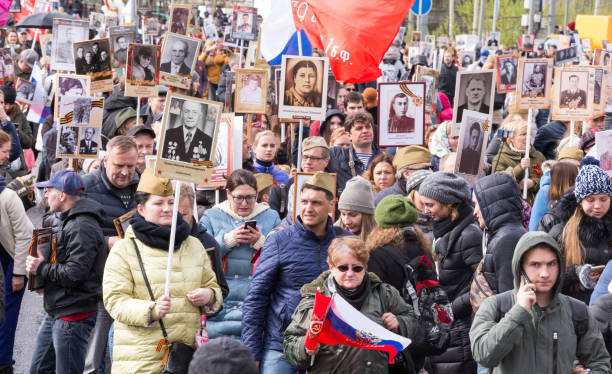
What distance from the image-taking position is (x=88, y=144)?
27.8 feet

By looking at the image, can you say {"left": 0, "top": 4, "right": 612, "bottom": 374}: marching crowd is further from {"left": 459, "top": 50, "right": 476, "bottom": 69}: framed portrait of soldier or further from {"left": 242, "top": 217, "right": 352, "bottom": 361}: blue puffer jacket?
{"left": 459, "top": 50, "right": 476, "bottom": 69}: framed portrait of soldier

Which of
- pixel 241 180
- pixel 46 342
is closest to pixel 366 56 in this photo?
pixel 241 180

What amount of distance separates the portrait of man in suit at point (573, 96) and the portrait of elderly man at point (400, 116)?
177cm

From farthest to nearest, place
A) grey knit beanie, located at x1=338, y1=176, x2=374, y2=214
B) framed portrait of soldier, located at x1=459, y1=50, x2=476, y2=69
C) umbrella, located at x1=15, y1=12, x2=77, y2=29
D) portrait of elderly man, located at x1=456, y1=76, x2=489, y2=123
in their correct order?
framed portrait of soldier, located at x1=459, y1=50, x2=476, y2=69, umbrella, located at x1=15, y1=12, x2=77, y2=29, portrait of elderly man, located at x1=456, y1=76, x2=489, y2=123, grey knit beanie, located at x1=338, y1=176, x2=374, y2=214

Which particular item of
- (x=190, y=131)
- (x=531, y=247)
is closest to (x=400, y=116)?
(x=190, y=131)

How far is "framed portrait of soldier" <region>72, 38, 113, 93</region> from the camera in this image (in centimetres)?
1048

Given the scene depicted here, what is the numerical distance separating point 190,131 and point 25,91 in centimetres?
719

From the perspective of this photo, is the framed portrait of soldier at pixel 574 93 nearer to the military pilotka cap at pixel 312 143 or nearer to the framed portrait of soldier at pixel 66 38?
the military pilotka cap at pixel 312 143

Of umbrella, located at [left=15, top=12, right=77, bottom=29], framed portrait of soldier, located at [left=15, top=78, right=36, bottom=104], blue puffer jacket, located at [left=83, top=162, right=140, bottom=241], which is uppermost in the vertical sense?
umbrella, located at [left=15, top=12, right=77, bottom=29]

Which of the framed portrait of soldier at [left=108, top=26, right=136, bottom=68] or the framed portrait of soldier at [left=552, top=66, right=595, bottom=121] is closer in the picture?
the framed portrait of soldier at [left=552, top=66, right=595, bottom=121]

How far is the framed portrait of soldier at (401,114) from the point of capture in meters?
9.04

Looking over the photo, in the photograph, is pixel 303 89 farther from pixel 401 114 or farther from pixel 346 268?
pixel 346 268

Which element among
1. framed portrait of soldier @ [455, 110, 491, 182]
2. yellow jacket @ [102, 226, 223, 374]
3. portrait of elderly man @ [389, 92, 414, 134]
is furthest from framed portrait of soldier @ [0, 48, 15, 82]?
yellow jacket @ [102, 226, 223, 374]

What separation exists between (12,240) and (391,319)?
10.9 ft
